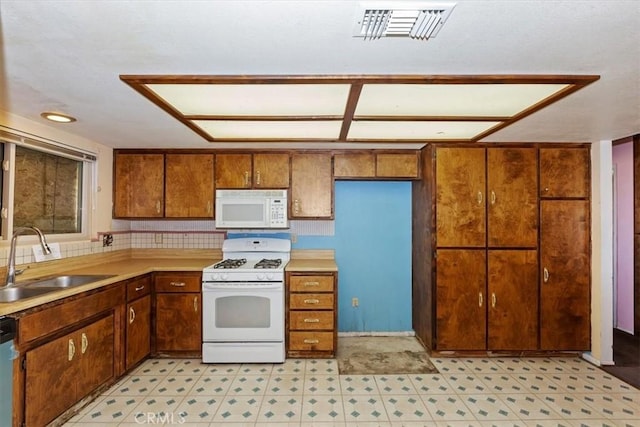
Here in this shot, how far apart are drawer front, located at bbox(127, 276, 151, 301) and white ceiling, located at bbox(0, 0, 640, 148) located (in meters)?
1.53

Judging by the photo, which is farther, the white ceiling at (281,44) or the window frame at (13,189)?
the window frame at (13,189)

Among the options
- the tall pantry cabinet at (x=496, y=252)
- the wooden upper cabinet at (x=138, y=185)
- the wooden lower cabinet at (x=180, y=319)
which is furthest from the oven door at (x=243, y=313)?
the tall pantry cabinet at (x=496, y=252)

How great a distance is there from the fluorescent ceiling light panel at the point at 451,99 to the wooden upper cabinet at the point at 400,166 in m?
1.09

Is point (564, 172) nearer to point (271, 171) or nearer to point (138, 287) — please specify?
point (271, 171)

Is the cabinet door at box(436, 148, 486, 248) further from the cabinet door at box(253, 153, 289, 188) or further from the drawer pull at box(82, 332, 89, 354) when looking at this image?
the drawer pull at box(82, 332, 89, 354)

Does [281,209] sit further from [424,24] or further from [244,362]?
[424,24]

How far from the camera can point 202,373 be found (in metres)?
2.86

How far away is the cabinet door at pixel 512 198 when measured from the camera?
316cm

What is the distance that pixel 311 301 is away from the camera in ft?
10.3

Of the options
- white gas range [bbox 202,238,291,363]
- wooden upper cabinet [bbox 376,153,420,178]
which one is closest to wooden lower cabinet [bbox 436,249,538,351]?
wooden upper cabinet [bbox 376,153,420,178]

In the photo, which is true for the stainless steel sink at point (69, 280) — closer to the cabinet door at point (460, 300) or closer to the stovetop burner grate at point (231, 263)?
the stovetop burner grate at point (231, 263)

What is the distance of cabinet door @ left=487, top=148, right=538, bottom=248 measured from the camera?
3.16 m

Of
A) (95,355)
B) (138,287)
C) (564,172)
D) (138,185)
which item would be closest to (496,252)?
(564,172)

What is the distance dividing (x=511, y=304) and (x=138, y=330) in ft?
11.4
